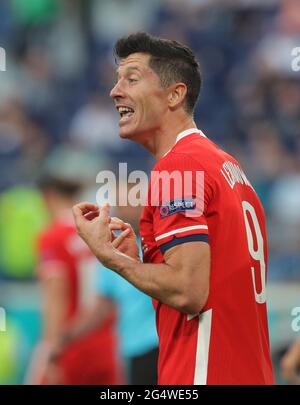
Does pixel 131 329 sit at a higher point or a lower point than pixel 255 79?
lower

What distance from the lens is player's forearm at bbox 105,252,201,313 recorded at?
A: 290 centimetres

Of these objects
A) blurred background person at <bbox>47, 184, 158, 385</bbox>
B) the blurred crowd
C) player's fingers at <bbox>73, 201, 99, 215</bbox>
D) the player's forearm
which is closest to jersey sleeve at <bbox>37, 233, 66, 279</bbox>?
blurred background person at <bbox>47, 184, 158, 385</bbox>

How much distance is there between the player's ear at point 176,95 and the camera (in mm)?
3379

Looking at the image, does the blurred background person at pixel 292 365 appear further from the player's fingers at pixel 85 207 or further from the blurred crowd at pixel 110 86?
the blurred crowd at pixel 110 86

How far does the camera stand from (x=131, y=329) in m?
5.90

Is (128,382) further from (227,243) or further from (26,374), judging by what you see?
(227,243)

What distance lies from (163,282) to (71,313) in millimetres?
3275

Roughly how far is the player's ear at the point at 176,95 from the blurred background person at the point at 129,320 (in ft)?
7.36

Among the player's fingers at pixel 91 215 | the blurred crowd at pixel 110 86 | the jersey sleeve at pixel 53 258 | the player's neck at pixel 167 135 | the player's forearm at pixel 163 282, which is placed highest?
the blurred crowd at pixel 110 86

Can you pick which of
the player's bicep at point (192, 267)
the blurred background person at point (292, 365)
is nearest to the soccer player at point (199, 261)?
the player's bicep at point (192, 267)

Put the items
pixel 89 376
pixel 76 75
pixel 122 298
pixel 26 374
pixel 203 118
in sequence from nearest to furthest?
pixel 122 298 < pixel 89 376 < pixel 26 374 < pixel 203 118 < pixel 76 75

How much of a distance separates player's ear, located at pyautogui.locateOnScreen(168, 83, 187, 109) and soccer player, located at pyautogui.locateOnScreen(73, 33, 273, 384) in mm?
135
